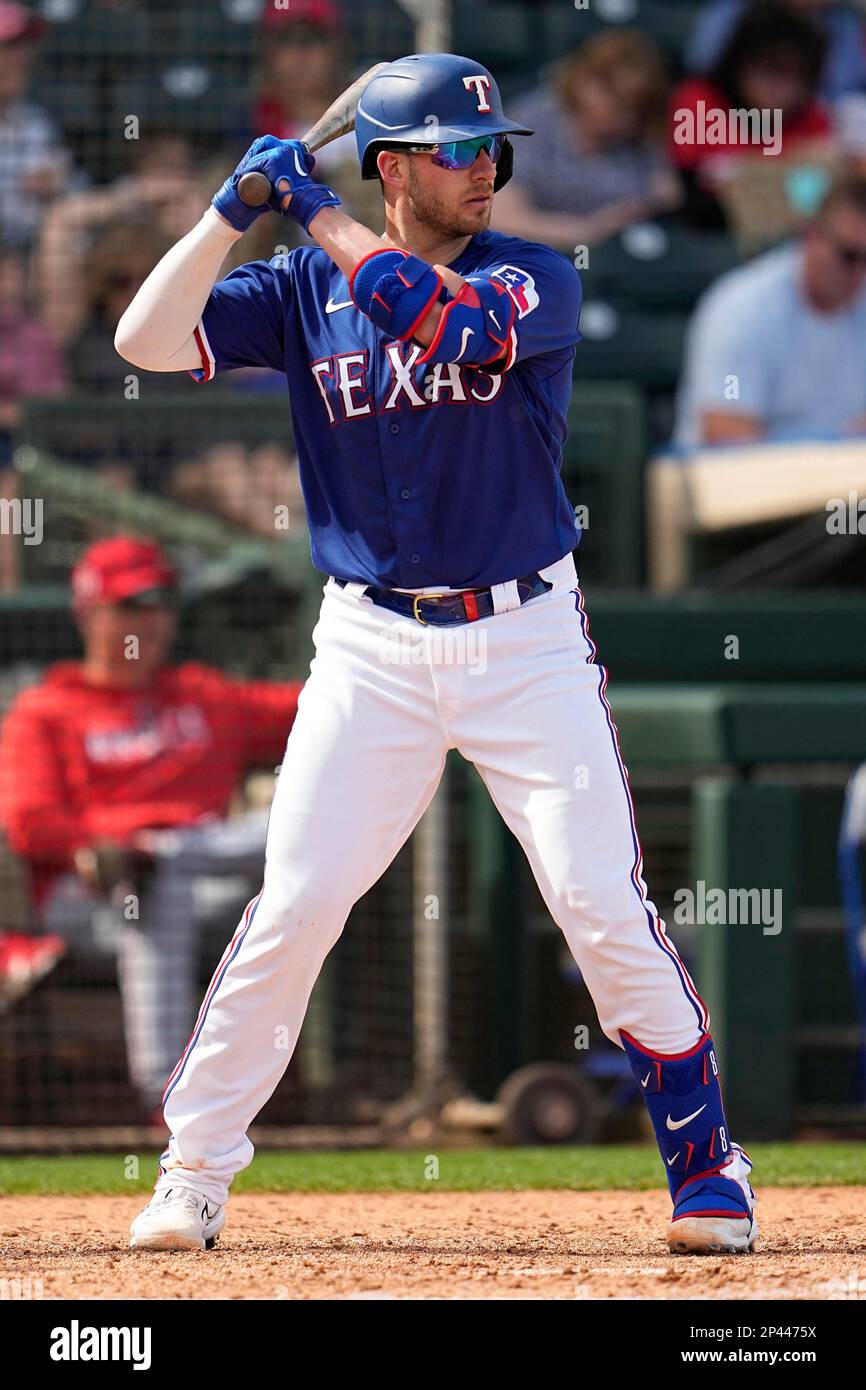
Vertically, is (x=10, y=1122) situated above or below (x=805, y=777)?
below

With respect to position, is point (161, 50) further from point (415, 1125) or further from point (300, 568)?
point (415, 1125)

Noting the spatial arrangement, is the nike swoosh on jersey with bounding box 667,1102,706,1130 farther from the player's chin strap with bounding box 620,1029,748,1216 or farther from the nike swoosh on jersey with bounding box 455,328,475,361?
the nike swoosh on jersey with bounding box 455,328,475,361

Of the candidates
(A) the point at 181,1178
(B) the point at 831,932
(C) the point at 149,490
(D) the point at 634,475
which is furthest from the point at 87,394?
(A) the point at 181,1178

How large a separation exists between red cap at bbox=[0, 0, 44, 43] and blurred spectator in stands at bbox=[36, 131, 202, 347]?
0.67 m

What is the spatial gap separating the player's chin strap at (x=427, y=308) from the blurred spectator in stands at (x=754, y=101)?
18.4 ft

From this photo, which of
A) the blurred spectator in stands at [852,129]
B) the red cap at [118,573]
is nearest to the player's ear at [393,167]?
the red cap at [118,573]

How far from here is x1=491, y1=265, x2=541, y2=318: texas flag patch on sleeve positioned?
2836mm

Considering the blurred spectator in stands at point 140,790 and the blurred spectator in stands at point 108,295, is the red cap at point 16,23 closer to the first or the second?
the blurred spectator in stands at point 108,295

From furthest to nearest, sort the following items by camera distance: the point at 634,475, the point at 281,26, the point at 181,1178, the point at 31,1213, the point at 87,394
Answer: the point at 281,26, the point at 87,394, the point at 634,475, the point at 31,1213, the point at 181,1178

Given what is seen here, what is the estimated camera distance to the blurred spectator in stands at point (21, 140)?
738 cm

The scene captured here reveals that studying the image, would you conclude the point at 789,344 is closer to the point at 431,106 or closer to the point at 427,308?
the point at 431,106

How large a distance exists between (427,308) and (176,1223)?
1.40 metres

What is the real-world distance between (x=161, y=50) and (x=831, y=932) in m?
4.00

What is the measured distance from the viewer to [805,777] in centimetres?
552
